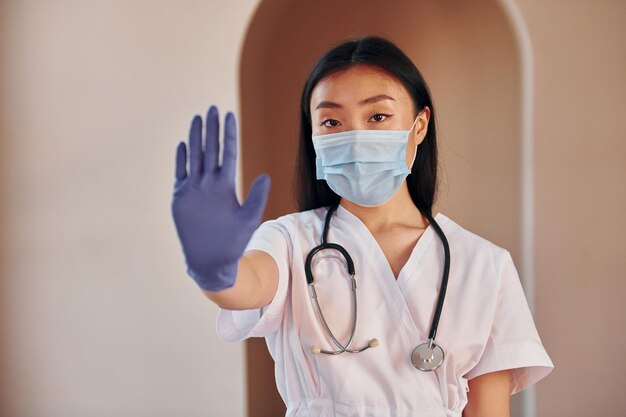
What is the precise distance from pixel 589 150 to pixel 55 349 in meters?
2.10

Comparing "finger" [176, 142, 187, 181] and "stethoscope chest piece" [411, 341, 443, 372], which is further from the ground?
"finger" [176, 142, 187, 181]

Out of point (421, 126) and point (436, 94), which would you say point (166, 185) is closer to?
point (436, 94)

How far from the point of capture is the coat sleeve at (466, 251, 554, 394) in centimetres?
143

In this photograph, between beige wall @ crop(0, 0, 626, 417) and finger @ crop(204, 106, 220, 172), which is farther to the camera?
beige wall @ crop(0, 0, 626, 417)

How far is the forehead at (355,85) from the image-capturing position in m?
1.38

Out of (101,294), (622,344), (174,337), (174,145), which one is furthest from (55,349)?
(622,344)

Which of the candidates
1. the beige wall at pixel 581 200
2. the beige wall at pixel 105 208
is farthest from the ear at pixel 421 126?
the beige wall at pixel 105 208

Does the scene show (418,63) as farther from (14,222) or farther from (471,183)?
(14,222)

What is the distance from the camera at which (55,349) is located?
9.18 ft

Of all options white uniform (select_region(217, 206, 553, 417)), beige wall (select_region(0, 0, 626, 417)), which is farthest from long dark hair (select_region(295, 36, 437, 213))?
beige wall (select_region(0, 0, 626, 417))

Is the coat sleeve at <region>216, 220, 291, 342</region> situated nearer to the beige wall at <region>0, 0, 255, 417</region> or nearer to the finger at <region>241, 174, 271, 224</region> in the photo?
the finger at <region>241, 174, 271, 224</region>

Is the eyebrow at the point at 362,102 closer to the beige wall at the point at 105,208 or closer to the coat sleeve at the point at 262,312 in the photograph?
the coat sleeve at the point at 262,312

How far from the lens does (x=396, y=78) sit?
1430 mm

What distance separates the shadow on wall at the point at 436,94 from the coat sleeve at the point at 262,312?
4.47ft
